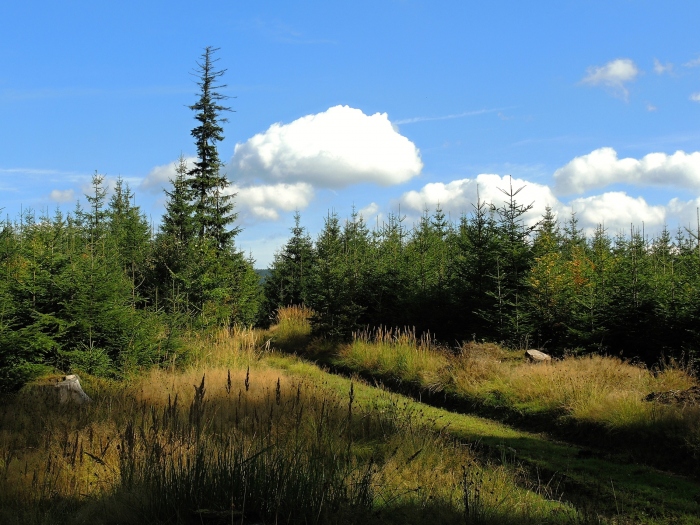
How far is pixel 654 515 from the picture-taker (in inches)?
225

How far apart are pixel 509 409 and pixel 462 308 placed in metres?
7.23

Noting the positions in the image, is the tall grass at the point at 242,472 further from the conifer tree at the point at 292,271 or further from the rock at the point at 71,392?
the conifer tree at the point at 292,271

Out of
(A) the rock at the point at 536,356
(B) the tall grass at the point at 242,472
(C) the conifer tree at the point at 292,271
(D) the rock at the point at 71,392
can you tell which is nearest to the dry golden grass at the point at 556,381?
(A) the rock at the point at 536,356

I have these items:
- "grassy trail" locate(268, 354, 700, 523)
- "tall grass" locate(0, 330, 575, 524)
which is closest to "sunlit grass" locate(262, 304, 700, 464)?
"grassy trail" locate(268, 354, 700, 523)

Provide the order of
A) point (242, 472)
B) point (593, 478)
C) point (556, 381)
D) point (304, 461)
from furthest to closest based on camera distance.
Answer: point (556, 381) < point (593, 478) < point (304, 461) < point (242, 472)

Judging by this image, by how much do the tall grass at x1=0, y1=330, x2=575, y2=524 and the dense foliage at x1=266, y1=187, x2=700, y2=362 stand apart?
822 cm

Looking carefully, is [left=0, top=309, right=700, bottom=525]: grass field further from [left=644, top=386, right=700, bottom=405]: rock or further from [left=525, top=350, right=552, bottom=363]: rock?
[left=525, top=350, right=552, bottom=363]: rock

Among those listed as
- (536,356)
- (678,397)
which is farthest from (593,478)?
(536,356)

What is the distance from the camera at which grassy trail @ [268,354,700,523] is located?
5836 mm

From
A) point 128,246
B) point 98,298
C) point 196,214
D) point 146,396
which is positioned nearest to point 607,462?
point 146,396

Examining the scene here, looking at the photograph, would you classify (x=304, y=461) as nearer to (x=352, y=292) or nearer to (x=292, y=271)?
(x=352, y=292)

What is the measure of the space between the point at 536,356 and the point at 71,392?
1018 centimetres

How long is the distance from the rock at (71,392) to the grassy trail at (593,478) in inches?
226

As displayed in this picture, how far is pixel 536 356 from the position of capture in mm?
13625
